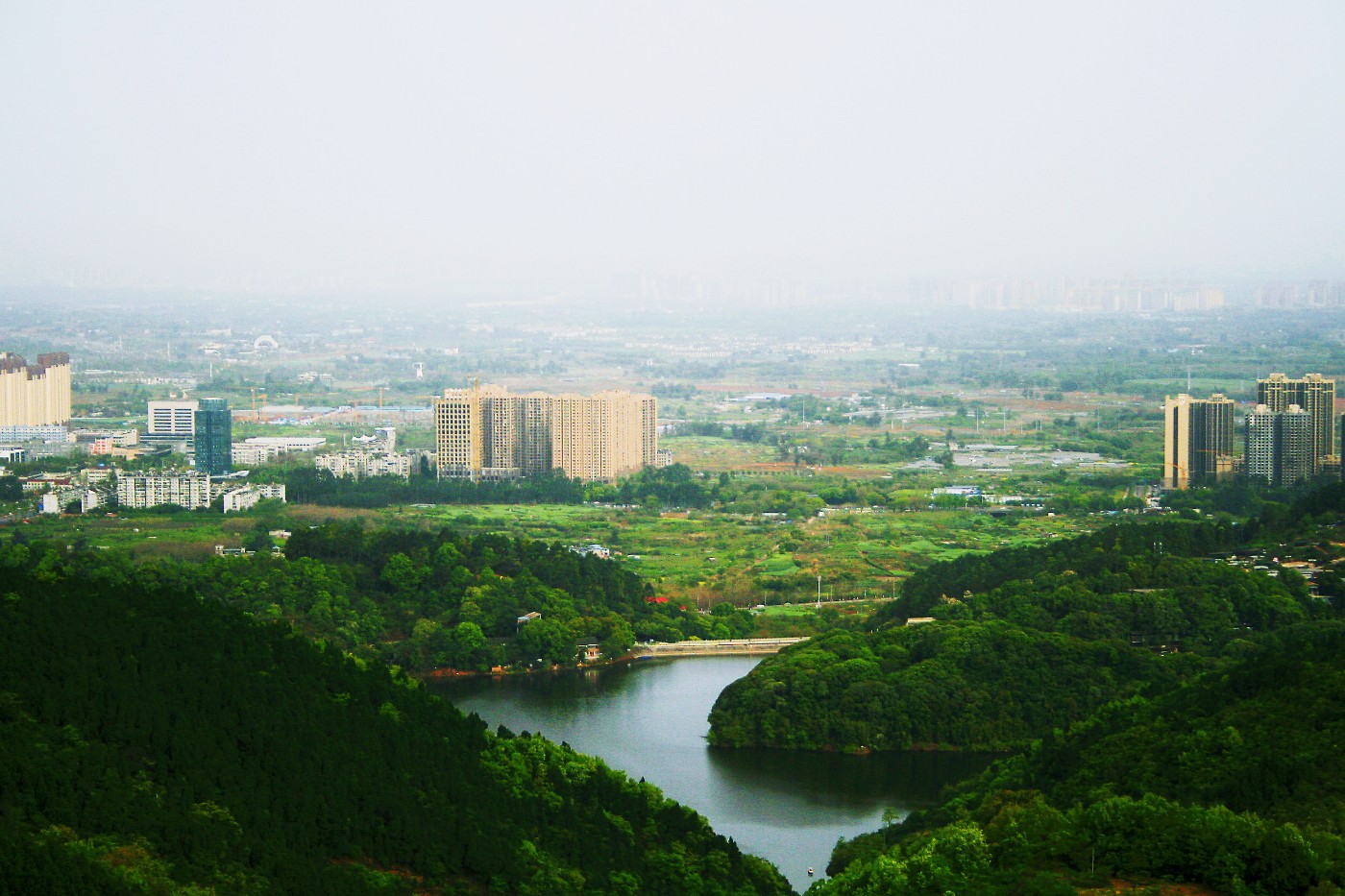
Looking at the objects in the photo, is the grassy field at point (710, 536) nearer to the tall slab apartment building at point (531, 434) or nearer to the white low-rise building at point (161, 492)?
the white low-rise building at point (161, 492)

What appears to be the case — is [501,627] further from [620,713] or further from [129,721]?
[129,721]

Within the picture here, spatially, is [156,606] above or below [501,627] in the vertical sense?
above

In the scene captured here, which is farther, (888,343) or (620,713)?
(888,343)

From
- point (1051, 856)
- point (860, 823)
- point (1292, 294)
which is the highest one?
point (1292, 294)

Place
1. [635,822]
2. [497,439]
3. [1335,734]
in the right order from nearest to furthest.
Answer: [1335,734] → [635,822] → [497,439]

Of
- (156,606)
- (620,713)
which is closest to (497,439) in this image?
(620,713)

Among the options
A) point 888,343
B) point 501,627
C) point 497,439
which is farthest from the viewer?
point 888,343

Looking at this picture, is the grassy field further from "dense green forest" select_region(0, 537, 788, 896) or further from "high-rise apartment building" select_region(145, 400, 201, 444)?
"high-rise apartment building" select_region(145, 400, 201, 444)

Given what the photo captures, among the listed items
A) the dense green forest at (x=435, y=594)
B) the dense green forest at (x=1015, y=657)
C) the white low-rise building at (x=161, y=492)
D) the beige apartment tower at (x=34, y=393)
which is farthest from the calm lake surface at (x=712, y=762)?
the beige apartment tower at (x=34, y=393)
